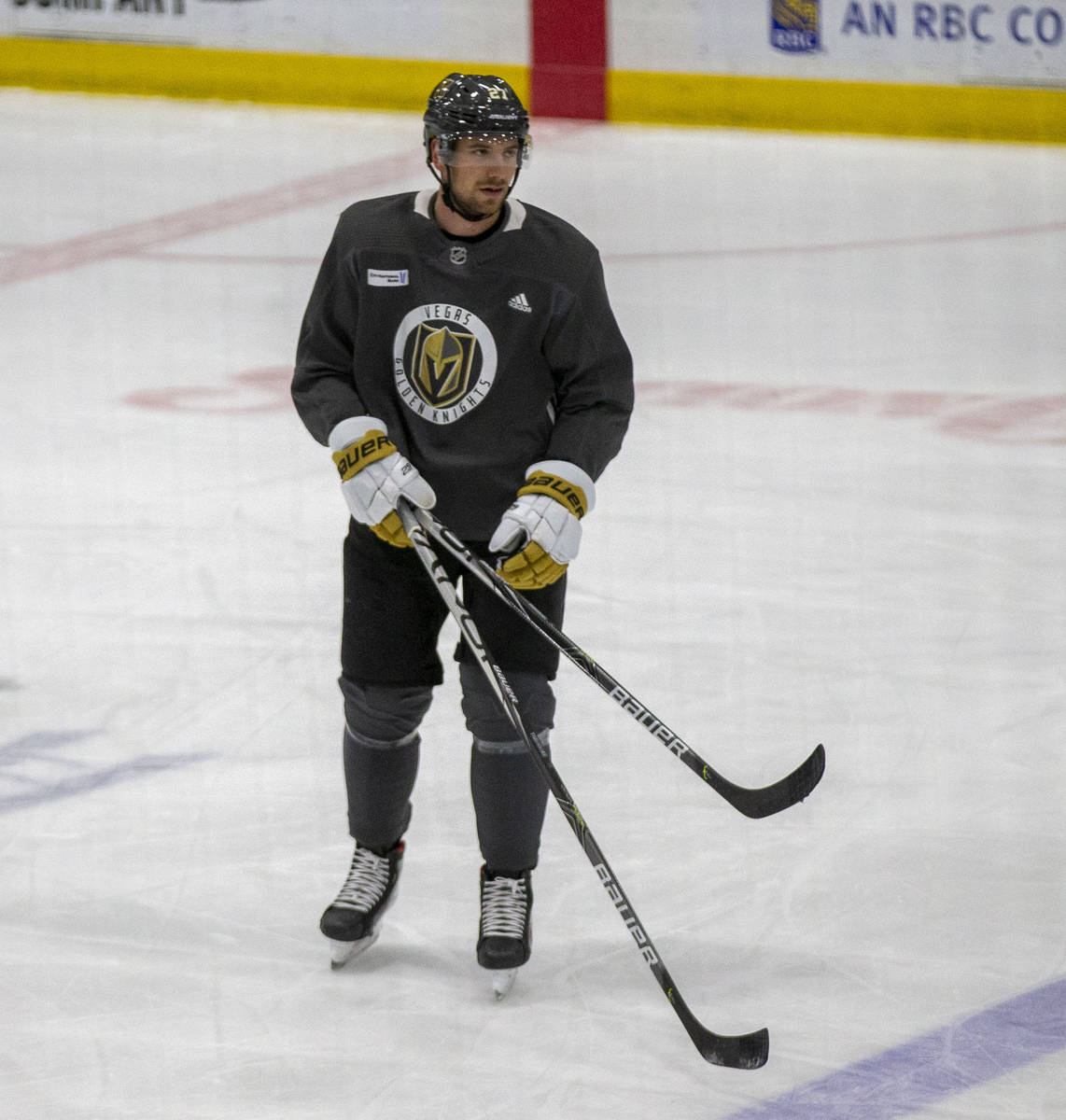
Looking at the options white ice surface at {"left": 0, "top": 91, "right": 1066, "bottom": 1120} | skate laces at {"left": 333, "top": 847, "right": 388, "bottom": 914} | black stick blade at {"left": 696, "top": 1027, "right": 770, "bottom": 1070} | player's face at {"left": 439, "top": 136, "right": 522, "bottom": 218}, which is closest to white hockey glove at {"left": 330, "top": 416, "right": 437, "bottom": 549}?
player's face at {"left": 439, "top": 136, "right": 522, "bottom": 218}

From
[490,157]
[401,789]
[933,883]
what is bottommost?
[933,883]

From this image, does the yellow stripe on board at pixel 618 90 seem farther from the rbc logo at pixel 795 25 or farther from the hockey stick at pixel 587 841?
the hockey stick at pixel 587 841

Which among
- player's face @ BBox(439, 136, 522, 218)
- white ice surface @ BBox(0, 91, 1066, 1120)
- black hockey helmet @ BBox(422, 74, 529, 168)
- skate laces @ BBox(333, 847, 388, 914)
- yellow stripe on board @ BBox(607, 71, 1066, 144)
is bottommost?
white ice surface @ BBox(0, 91, 1066, 1120)

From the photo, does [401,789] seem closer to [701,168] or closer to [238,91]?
[701,168]

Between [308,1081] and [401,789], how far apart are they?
46 cm

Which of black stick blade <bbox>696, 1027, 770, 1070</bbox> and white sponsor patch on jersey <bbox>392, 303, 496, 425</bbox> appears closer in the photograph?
black stick blade <bbox>696, 1027, 770, 1070</bbox>

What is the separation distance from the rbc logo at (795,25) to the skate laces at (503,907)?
6.27 m

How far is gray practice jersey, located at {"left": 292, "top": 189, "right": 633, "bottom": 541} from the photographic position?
237 centimetres

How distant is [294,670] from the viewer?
3492mm

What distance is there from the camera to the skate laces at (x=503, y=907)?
2.51 meters

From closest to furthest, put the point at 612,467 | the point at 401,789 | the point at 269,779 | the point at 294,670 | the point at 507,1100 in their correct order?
the point at 507,1100 < the point at 401,789 < the point at 269,779 < the point at 294,670 < the point at 612,467

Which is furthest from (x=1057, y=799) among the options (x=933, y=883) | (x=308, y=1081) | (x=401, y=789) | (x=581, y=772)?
(x=308, y=1081)

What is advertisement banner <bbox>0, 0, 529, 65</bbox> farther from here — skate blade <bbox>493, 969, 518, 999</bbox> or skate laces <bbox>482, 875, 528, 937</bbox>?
skate blade <bbox>493, 969, 518, 999</bbox>

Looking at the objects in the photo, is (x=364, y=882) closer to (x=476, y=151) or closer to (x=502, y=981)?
(x=502, y=981)
